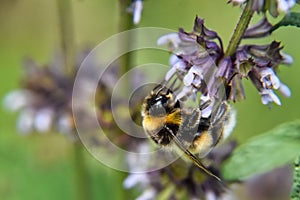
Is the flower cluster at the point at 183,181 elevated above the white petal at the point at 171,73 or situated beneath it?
situated beneath

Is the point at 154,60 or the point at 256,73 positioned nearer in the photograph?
the point at 256,73

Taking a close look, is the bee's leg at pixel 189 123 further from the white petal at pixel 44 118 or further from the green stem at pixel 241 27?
the white petal at pixel 44 118

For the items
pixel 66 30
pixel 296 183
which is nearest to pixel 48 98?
pixel 66 30

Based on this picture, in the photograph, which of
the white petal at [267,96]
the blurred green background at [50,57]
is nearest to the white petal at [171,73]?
the white petal at [267,96]

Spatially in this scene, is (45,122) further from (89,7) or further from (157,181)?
(89,7)

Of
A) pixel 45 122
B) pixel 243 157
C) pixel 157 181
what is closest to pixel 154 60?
pixel 45 122

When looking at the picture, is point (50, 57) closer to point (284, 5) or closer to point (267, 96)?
point (267, 96)
